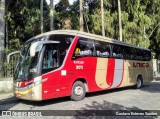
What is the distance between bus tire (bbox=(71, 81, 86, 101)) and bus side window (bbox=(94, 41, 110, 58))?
208cm

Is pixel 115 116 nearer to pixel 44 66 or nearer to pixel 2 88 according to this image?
pixel 44 66

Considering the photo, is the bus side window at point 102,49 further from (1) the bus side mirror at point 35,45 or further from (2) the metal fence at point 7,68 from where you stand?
(2) the metal fence at point 7,68

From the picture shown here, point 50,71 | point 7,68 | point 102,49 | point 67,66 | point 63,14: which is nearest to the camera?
point 50,71

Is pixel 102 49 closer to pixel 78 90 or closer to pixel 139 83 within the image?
pixel 78 90

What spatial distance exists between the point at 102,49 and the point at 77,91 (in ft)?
10.1

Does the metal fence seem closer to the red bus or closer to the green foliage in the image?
the red bus

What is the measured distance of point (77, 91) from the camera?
12859 millimetres

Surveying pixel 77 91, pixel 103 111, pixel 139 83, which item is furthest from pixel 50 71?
pixel 139 83

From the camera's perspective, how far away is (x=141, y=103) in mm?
11828

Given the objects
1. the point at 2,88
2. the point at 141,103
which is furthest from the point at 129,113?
the point at 2,88

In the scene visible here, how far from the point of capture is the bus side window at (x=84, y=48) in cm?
1293

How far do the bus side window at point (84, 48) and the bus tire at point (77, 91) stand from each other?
1.35 metres

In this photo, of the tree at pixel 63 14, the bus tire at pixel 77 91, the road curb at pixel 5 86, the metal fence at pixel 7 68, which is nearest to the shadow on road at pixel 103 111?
the bus tire at pixel 77 91

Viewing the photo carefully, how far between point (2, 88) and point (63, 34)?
216 inches
